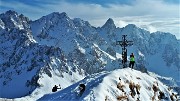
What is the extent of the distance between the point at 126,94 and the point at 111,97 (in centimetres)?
361

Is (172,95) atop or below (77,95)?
below

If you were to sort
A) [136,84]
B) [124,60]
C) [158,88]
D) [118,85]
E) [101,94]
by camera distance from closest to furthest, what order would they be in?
[101,94] < [118,85] < [136,84] < [158,88] < [124,60]

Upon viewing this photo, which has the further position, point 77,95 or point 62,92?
point 62,92

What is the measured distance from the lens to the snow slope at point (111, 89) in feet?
130

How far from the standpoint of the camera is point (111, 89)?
136 feet

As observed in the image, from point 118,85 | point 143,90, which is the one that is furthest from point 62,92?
point 143,90

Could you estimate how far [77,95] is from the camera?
4044 cm

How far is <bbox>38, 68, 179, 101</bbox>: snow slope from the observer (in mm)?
39531

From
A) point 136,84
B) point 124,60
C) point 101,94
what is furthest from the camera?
point 124,60

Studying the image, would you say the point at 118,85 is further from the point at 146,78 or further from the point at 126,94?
the point at 146,78

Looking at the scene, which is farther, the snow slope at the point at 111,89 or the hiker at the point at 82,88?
the hiker at the point at 82,88

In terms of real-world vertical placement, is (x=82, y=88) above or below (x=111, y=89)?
above

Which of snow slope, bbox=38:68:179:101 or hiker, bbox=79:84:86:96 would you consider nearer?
snow slope, bbox=38:68:179:101

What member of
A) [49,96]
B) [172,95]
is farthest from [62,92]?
[172,95]
